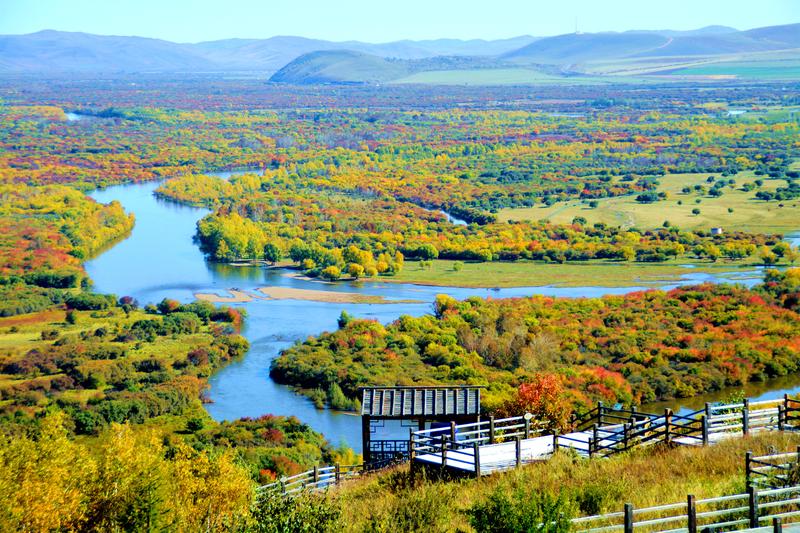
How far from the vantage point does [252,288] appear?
4500cm

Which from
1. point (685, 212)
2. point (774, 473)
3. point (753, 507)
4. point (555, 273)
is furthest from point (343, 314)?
point (753, 507)

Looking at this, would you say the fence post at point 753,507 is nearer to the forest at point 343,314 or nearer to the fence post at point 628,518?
the fence post at point 628,518

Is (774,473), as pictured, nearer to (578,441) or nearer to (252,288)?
(578,441)

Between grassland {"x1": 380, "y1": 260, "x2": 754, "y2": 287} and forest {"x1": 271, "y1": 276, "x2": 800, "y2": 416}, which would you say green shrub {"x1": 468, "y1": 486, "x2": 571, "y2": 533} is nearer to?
forest {"x1": 271, "y1": 276, "x2": 800, "y2": 416}

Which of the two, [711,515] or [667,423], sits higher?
[711,515]

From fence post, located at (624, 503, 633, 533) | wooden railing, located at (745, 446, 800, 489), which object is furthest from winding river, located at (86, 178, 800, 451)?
fence post, located at (624, 503, 633, 533)

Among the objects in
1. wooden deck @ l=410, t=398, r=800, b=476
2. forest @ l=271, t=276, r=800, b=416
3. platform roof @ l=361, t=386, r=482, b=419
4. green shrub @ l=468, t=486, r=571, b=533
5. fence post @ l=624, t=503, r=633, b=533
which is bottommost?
forest @ l=271, t=276, r=800, b=416

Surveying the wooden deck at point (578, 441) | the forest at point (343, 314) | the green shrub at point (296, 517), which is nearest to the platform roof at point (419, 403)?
the forest at point (343, 314)

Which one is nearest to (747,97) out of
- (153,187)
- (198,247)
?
(153,187)

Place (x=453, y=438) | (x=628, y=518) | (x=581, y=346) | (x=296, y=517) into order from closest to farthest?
(x=628, y=518) → (x=296, y=517) → (x=453, y=438) → (x=581, y=346)

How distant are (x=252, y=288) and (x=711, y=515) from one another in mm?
36313

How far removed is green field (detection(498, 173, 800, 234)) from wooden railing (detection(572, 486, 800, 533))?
45472 mm

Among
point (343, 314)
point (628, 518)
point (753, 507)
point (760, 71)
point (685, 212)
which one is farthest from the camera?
point (760, 71)

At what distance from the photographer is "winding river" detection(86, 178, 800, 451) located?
28.3 meters
